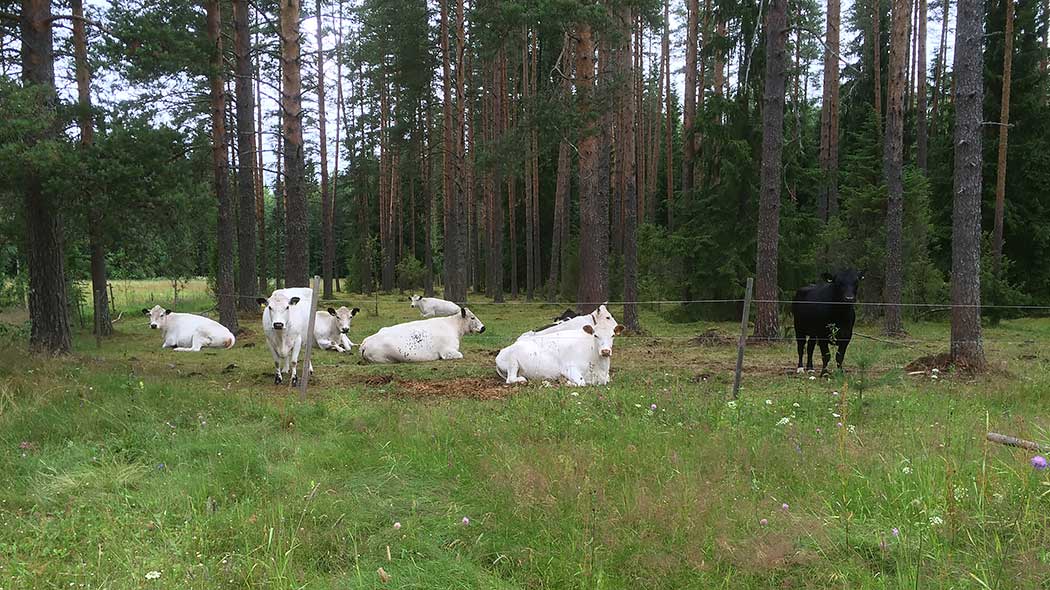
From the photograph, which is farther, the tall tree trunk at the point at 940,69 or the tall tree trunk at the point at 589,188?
the tall tree trunk at the point at 940,69

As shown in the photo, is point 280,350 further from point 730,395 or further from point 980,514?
point 980,514

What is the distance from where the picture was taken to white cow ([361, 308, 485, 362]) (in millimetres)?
11453

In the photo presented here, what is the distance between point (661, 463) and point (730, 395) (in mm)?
2974

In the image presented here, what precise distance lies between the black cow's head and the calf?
11.7m

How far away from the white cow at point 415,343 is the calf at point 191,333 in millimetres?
3752

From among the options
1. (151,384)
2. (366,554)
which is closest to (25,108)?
(151,384)

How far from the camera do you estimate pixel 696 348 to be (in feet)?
41.7

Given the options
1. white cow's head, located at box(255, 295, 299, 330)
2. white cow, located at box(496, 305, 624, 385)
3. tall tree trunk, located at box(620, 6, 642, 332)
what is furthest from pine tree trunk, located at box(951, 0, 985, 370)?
white cow's head, located at box(255, 295, 299, 330)

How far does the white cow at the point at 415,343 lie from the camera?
11.5 meters

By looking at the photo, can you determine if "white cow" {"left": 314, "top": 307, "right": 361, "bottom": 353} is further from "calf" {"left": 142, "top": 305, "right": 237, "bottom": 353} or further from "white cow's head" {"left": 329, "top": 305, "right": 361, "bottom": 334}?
"calf" {"left": 142, "top": 305, "right": 237, "bottom": 353}

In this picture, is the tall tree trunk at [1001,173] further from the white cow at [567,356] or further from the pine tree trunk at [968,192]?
the white cow at [567,356]

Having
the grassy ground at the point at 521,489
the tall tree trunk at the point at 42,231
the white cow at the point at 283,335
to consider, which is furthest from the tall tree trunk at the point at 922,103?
the tall tree trunk at the point at 42,231

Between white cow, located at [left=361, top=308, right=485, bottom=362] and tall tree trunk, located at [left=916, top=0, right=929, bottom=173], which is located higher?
tall tree trunk, located at [left=916, top=0, right=929, bottom=173]

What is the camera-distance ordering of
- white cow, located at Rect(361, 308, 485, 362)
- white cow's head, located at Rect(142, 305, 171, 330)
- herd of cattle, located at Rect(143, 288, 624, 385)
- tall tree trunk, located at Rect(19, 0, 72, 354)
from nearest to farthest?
herd of cattle, located at Rect(143, 288, 624, 385)
tall tree trunk, located at Rect(19, 0, 72, 354)
white cow, located at Rect(361, 308, 485, 362)
white cow's head, located at Rect(142, 305, 171, 330)
